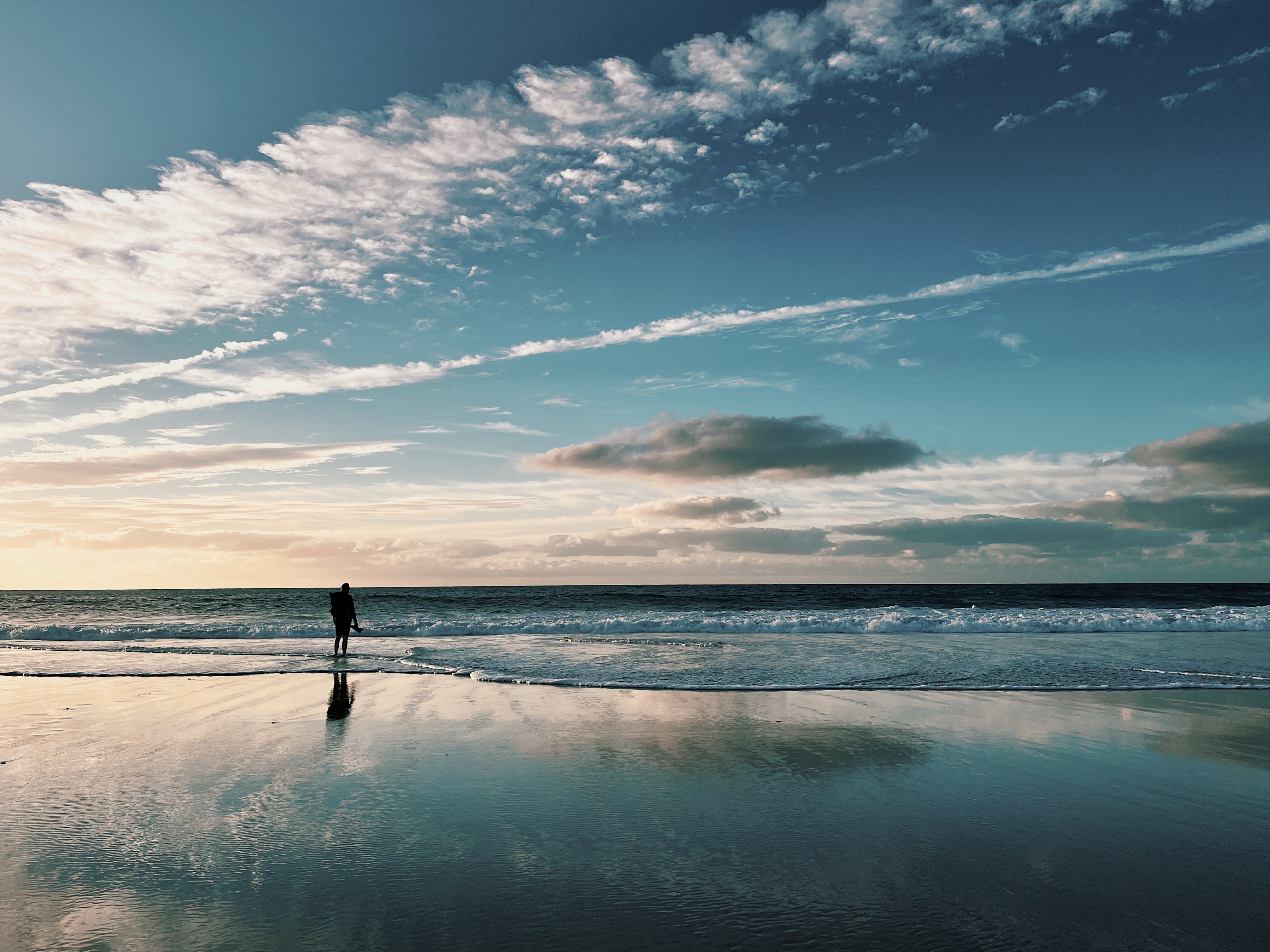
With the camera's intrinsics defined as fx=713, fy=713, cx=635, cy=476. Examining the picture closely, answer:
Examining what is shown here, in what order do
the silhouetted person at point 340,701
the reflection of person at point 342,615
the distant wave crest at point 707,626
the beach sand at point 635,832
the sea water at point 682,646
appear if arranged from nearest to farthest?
1. the beach sand at point 635,832
2. the silhouetted person at point 340,701
3. the sea water at point 682,646
4. the reflection of person at point 342,615
5. the distant wave crest at point 707,626

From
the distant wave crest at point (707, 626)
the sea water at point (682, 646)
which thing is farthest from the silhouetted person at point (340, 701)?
the distant wave crest at point (707, 626)

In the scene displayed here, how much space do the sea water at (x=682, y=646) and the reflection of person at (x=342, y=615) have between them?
0.59 metres

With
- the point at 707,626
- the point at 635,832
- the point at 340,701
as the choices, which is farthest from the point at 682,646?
the point at 635,832

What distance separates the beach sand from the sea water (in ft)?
14.1

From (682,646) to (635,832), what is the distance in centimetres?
1654

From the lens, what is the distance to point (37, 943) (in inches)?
161

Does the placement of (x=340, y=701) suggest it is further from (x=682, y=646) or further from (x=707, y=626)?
(x=707, y=626)

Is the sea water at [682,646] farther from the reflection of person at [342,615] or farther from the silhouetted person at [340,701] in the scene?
the silhouetted person at [340,701]

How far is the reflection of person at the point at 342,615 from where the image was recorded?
62.8 feet

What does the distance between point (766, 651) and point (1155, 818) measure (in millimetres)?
14264

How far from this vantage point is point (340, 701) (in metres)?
12.6

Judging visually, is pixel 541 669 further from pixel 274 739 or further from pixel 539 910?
pixel 539 910

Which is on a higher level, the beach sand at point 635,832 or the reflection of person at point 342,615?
the reflection of person at point 342,615

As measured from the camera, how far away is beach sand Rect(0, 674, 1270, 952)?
431 centimetres
